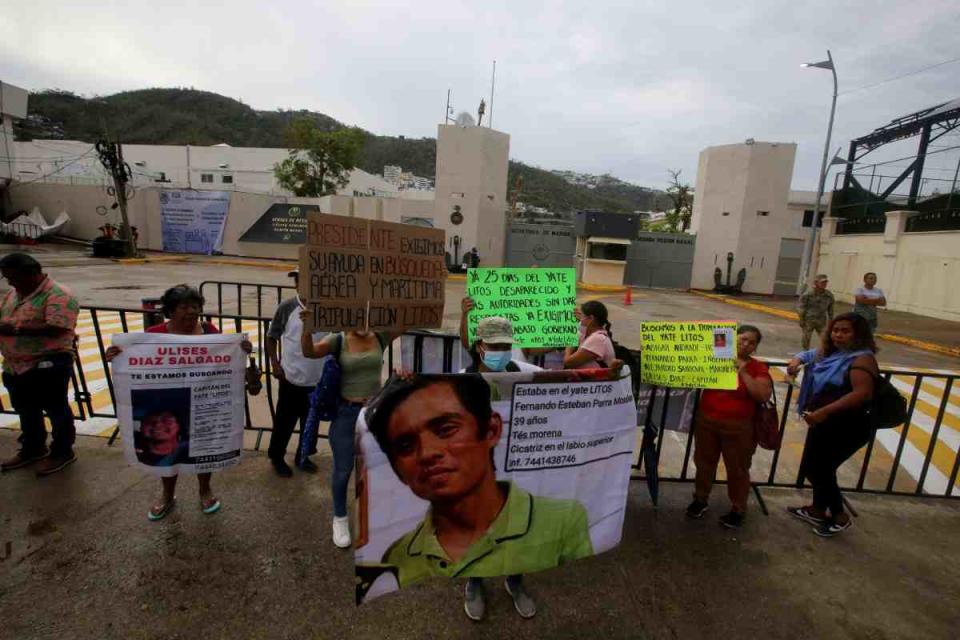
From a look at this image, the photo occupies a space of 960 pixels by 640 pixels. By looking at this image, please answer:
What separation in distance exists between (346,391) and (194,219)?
100ft

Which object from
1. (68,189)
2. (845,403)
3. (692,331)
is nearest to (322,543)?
(692,331)

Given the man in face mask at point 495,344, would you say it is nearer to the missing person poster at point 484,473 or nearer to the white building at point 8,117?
the missing person poster at point 484,473

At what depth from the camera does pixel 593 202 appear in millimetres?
86125

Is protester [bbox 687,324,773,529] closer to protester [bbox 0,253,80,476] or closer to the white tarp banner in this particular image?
protester [bbox 0,253,80,476]

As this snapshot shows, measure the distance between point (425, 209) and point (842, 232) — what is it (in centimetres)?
2271

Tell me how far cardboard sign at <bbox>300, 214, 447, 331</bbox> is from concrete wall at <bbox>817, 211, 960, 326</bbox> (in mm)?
18900

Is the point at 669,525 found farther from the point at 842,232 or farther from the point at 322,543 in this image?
the point at 842,232

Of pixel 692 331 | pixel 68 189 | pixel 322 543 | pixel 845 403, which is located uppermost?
pixel 68 189

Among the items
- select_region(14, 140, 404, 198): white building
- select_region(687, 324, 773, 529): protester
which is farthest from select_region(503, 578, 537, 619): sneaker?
select_region(14, 140, 404, 198): white building

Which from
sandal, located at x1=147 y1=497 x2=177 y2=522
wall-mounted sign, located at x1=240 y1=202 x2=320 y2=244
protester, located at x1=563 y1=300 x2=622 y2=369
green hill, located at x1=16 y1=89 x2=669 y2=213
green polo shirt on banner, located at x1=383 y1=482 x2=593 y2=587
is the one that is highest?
green hill, located at x1=16 y1=89 x2=669 y2=213

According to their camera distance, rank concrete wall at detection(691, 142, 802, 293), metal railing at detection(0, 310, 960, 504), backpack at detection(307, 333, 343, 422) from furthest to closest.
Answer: concrete wall at detection(691, 142, 802, 293), metal railing at detection(0, 310, 960, 504), backpack at detection(307, 333, 343, 422)

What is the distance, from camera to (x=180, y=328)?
3.41 meters

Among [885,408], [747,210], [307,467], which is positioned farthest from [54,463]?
[747,210]

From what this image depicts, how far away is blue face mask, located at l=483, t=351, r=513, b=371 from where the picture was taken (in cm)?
284
